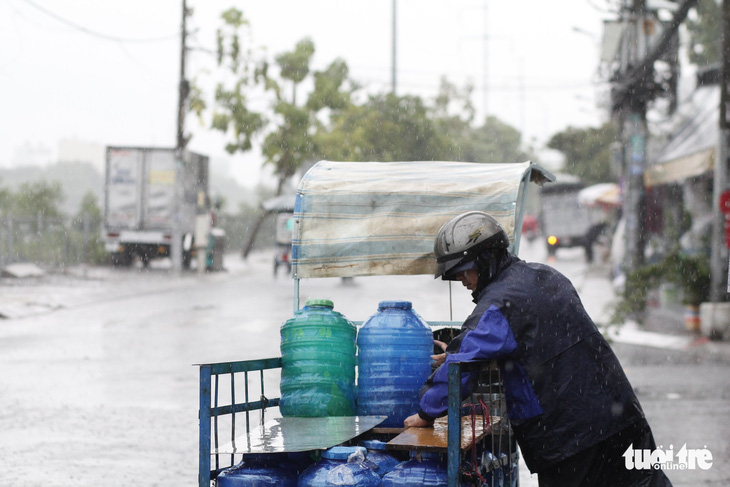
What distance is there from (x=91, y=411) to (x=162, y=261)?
1206 inches

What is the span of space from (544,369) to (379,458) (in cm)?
86

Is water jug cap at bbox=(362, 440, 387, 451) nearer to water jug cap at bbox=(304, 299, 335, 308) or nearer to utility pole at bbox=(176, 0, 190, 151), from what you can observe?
water jug cap at bbox=(304, 299, 335, 308)

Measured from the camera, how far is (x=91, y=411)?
31.1 feet

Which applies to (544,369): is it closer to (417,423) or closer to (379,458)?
(417,423)

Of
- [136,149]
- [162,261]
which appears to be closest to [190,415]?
[136,149]

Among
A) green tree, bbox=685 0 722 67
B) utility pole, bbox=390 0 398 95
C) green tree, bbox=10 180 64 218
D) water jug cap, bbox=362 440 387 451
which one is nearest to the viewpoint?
water jug cap, bbox=362 440 387 451

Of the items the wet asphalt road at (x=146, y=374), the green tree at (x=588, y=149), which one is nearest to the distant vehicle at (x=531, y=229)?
the green tree at (x=588, y=149)

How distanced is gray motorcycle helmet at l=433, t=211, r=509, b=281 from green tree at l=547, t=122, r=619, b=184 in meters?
49.3

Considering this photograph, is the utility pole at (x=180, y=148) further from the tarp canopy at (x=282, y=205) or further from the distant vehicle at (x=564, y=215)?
the distant vehicle at (x=564, y=215)

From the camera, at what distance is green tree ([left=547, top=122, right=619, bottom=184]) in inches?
2082

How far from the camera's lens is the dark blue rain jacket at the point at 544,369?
4078mm

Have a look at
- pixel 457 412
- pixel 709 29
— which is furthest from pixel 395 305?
pixel 709 29

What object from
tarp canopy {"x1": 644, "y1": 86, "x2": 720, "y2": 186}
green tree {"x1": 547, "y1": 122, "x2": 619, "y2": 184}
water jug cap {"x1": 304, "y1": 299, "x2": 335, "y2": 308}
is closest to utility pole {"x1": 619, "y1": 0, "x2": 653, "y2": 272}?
tarp canopy {"x1": 644, "y1": 86, "x2": 720, "y2": 186}

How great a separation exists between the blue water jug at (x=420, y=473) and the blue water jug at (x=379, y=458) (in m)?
0.11
